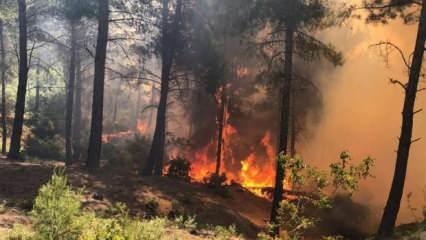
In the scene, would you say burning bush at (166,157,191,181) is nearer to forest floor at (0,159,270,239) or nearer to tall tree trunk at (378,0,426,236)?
forest floor at (0,159,270,239)

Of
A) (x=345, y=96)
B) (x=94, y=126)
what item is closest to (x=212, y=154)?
(x=345, y=96)

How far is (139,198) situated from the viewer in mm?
13281

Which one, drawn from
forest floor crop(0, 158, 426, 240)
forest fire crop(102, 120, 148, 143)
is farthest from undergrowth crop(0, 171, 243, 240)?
forest fire crop(102, 120, 148, 143)

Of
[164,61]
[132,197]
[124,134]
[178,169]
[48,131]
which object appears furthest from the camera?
[124,134]

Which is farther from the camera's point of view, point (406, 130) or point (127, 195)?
point (127, 195)

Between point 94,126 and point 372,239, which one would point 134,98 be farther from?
point 372,239

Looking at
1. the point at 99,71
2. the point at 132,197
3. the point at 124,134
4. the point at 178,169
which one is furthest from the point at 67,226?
the point at 124,134

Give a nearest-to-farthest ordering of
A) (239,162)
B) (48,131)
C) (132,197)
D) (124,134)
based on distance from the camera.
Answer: (132,197) < (239,162) < (48,131) < (124,134)

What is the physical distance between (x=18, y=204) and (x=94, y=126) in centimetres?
607

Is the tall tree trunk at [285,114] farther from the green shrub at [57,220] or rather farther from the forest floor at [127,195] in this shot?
the green shrub at [57,220]

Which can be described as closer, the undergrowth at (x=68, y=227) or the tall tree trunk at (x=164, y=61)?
the undergrowth at (x=68, y=227)

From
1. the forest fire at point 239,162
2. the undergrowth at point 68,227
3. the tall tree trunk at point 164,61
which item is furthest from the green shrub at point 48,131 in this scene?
the undergrowth at point 68,227

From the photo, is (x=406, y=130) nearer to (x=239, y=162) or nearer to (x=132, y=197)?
(x=132, y=197)

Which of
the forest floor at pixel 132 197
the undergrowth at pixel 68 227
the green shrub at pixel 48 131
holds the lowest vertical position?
the forest floor at pixel 132 197
